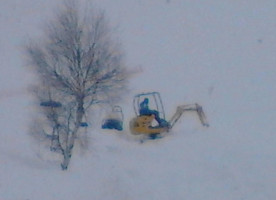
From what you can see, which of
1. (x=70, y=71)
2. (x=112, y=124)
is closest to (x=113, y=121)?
(x=112, y=124)

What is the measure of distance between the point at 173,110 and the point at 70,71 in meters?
10.9

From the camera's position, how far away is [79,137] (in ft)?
59.4

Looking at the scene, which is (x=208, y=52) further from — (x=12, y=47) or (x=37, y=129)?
(x=37, y=129)

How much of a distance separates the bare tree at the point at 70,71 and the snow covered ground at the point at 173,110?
1.20 metres

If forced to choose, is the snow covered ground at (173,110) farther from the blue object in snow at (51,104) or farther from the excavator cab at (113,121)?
the blue object in snow at (51,104)

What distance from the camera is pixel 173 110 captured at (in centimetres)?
2788

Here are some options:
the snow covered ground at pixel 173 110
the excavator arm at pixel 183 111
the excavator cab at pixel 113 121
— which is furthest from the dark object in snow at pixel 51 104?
the excavator arm at pixel 183 111

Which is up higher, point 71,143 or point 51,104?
point 51,104

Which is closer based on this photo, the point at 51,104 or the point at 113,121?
the point at 51,104

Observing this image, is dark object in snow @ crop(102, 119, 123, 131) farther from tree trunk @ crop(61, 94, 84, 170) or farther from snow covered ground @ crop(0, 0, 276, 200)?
tree trunk @ crop(61, 94, 84, 170)

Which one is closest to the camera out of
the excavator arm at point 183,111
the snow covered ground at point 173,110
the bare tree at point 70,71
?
the snow covered ground at point 173,110

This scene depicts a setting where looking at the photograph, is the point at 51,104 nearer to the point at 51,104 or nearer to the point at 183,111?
the point at 51,104

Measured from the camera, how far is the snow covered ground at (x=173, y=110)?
1655 centimetres

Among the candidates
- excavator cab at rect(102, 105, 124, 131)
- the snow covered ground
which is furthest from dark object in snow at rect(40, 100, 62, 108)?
excavator cab at rect(102, 105, 124, 131)
